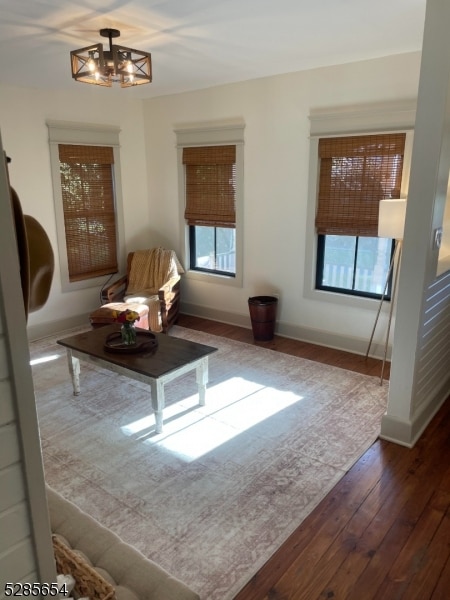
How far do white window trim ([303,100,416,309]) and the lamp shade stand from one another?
0.45m

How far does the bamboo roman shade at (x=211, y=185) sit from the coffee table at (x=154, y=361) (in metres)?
2.15

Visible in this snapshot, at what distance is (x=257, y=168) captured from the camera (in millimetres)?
4848

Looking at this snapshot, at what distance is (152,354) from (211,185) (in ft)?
8.86

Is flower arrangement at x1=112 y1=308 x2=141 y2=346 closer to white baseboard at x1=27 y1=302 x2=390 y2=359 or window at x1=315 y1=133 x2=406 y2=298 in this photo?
white baseboard at x1=27 y1=302 x2=390 y2=359

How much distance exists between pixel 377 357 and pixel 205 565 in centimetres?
297

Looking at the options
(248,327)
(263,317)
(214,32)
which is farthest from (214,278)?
(214,32)

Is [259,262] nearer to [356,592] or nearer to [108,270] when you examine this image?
[108,270]

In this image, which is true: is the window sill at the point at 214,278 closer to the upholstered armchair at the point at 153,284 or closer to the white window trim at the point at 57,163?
the upholstered armchair at the point at 153,284

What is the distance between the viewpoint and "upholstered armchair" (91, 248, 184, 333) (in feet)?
16.4

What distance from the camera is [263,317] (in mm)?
4812

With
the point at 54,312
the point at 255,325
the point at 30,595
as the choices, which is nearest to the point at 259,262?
the point at 255,325

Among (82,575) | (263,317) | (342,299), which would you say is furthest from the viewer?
(263,317)

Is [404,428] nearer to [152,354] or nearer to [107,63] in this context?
[152,354]

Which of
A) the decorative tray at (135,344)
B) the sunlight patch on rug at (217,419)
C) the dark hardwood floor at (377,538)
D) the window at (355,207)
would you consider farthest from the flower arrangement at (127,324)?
the window at (355,207)
